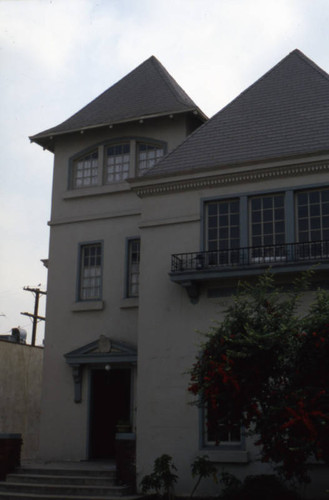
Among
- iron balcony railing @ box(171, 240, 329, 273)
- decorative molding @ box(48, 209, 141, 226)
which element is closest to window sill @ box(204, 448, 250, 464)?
iron balcony railing @ box(171, 240, 329, 273)

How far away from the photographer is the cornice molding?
17000 mm

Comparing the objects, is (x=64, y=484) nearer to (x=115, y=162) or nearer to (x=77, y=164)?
(x=115, y=162)

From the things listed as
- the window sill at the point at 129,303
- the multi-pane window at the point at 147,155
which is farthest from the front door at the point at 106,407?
the multi-pane window at the point at 147,155

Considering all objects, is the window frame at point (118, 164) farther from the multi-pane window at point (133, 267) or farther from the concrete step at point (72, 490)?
the concrete step at point (72, 490)

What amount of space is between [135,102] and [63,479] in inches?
486

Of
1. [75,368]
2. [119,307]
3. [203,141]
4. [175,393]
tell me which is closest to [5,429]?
[75,368]

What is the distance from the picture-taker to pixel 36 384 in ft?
92.6

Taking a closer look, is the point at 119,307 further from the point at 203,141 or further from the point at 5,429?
the point at 5,429

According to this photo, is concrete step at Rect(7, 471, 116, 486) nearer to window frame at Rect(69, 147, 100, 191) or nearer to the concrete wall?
the concrete wall

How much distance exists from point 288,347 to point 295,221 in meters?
5.36

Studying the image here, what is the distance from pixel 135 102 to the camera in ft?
75.9

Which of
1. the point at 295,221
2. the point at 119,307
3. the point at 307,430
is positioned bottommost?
the point at 307,430

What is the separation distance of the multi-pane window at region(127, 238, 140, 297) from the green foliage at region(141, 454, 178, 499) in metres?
6.01

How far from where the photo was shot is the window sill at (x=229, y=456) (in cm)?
1580
